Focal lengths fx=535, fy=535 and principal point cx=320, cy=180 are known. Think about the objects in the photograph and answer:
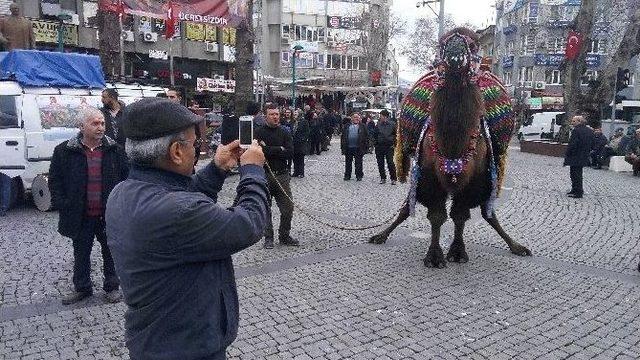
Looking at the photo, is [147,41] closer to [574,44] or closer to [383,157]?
[383,157]

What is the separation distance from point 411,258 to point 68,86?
741 centimetres

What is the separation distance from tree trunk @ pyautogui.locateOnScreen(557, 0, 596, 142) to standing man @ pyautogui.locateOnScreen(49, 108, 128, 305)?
21.2 m

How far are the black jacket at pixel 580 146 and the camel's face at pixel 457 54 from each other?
7.26 m

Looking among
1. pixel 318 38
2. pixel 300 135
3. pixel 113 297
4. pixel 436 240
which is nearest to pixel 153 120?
pixel 113 297

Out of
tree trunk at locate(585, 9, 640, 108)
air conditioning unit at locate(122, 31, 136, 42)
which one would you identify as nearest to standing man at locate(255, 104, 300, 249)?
tree trunk at locate(585, 9, 640, 108)

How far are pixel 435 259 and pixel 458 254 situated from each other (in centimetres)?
39

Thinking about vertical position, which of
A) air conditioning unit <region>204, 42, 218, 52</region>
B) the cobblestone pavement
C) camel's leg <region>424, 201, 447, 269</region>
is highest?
air conditioning unit <region>204, 42, 218, 52</region>

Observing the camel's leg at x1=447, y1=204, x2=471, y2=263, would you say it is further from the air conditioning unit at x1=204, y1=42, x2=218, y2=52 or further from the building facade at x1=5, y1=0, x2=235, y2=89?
the air conditioning unit at x1=204, y1=42, x2=218, y2=52

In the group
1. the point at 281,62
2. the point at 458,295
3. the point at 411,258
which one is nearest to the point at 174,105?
the point at 458,295

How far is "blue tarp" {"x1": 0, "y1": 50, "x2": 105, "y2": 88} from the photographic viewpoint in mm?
9406

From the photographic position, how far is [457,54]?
5.45m

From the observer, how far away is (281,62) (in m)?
52.4

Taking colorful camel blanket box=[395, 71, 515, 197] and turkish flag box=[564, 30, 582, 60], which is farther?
turkish flag box=[564, 30, 582, 60]

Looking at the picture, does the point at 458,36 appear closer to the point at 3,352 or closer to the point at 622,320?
the point at 622,320
